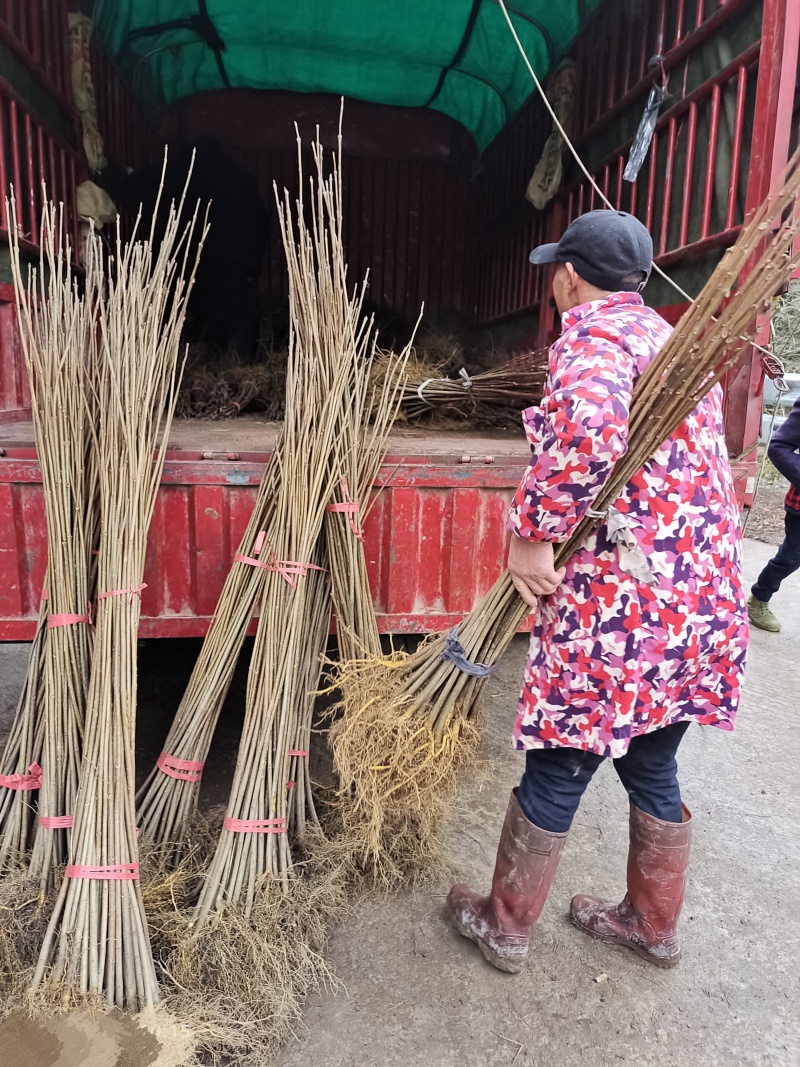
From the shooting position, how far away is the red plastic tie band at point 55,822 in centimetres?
168

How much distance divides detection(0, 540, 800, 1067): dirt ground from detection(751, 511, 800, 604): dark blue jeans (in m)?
1.63

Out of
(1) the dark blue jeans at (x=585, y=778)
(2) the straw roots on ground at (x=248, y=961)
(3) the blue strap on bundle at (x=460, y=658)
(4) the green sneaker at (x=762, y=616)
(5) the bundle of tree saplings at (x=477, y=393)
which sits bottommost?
(2) the straw roots on ground at (x=248, y=961)

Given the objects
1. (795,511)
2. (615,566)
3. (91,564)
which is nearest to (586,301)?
(615,566)

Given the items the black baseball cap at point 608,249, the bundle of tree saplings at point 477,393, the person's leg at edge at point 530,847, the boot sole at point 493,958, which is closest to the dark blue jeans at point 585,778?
the person's leg at edge at point 530,847

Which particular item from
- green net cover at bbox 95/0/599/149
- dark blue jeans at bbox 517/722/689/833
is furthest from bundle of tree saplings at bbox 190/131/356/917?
green net cover at bbox 95/0/599/149

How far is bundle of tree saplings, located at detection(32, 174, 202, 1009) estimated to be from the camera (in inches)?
58.4

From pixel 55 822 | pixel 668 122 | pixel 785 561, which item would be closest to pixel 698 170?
pixel 668 122

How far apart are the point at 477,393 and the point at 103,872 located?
227cm

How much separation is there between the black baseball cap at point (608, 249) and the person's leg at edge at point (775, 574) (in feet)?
8.69

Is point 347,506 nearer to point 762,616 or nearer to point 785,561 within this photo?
point 785,561

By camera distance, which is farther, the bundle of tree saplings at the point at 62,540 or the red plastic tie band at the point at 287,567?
the red plastic tie band at the point at 287,567

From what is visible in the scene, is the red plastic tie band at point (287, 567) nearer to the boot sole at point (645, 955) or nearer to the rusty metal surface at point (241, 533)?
the rusty metal surface at point (241, 533)

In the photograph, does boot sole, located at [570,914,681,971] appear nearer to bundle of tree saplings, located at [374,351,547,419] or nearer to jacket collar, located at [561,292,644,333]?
jacket collar, located at [561,292,644,333]

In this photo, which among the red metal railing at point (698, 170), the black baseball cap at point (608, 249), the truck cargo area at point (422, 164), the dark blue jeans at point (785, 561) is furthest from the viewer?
the dark blue jeans at point (785, 561)
